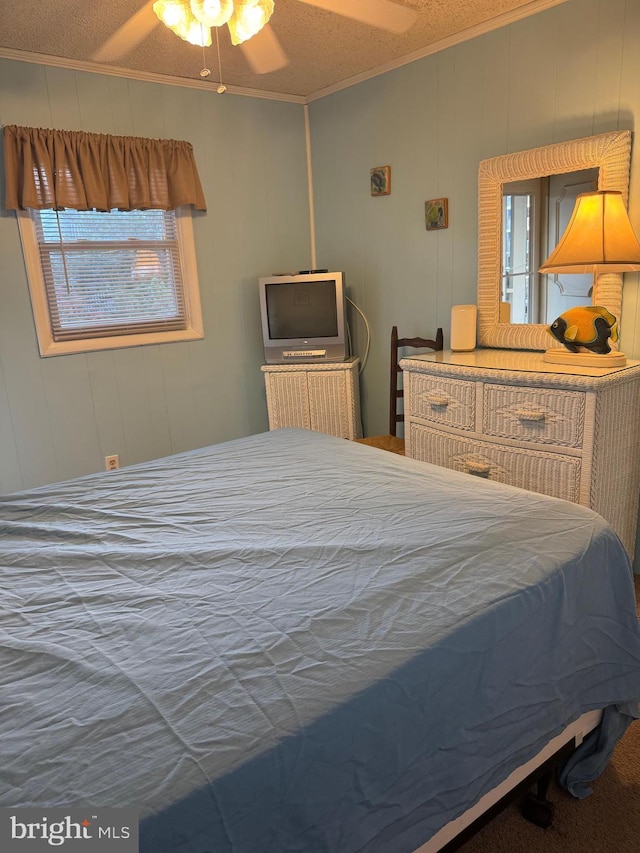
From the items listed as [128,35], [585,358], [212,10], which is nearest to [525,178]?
[585,358]

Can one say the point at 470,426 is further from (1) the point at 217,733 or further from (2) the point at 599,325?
(1) the point at 217,733

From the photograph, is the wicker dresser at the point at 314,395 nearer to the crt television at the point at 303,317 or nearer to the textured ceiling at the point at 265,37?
the crt television at the point at 303,317

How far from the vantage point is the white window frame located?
327 centimetres

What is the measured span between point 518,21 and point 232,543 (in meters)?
2.84

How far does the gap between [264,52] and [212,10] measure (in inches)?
60.6

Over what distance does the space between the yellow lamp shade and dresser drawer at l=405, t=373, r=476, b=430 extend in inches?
26.6

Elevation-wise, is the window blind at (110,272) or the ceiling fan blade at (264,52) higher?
the ceiling fan blade at (264,52)

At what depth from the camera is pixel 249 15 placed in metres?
1.98

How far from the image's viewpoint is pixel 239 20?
1999 millimetres

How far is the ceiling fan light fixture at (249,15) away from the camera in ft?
6.41

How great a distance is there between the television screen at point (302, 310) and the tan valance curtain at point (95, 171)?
731 millimetres

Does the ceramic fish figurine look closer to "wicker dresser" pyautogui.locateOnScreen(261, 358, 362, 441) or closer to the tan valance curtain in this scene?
"wicker dresser" pyautogui.locateOnScreen(261, 358, 362, 441)

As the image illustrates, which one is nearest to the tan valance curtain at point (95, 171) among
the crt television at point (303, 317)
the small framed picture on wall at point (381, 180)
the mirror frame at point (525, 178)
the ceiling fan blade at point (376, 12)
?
the crt television at point (303, 317)

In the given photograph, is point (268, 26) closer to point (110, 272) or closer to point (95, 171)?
point (95, 171)
